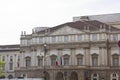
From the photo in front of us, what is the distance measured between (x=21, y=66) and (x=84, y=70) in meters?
20.8

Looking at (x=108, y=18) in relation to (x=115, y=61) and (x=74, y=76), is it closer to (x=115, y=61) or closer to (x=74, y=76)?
(x=115, y=61)

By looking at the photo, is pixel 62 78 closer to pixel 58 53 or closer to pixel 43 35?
pixel 58 53

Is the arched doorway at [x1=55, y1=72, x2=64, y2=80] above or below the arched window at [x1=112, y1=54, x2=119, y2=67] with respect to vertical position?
below

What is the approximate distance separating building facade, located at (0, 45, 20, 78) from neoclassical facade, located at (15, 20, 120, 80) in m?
20.0

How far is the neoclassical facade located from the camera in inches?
3875

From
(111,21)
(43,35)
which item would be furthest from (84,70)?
(111,21)

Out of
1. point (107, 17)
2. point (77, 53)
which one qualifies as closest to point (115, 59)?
point (77, 53)

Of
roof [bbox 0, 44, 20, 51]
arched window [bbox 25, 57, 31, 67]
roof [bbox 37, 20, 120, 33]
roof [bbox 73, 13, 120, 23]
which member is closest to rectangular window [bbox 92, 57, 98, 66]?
roof [bbox 37, 20, 120, 33]

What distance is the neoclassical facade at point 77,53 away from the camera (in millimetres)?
98438

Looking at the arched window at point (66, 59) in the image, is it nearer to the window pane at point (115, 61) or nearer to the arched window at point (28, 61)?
the arched window at point (28, 61)

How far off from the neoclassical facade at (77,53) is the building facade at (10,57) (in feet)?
65.5

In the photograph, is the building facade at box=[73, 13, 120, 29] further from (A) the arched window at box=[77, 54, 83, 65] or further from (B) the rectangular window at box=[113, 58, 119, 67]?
(B) the rectangular window at box=[113, 58, 119, 67]

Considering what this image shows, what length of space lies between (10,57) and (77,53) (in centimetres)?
3484

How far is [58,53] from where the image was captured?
104 metres
